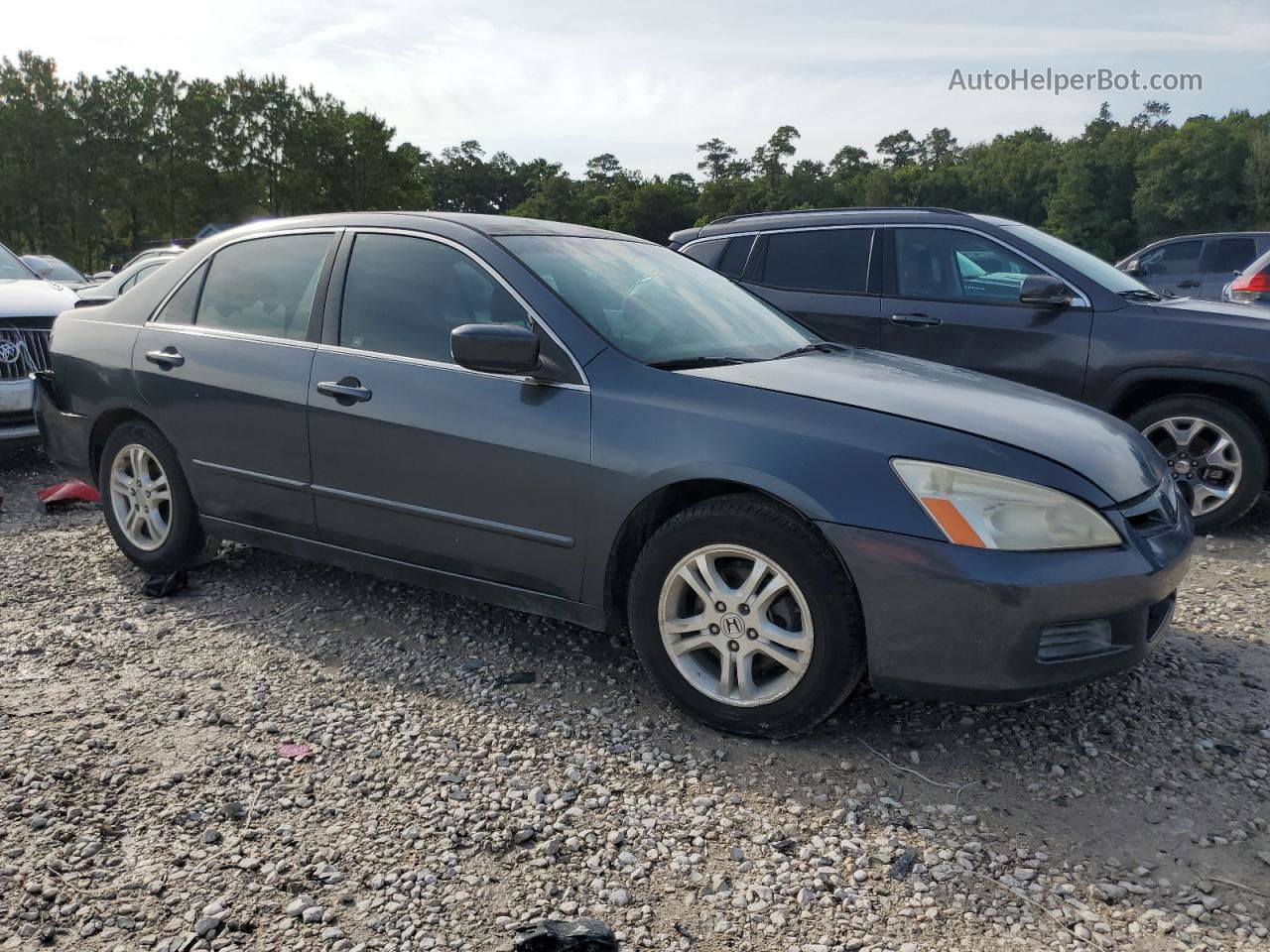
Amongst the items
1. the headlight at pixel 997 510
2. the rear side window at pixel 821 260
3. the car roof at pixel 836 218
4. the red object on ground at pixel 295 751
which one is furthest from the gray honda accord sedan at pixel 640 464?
the car roof at pixel 836 218

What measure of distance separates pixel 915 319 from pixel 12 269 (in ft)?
24.2

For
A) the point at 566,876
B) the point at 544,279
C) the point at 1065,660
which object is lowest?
the point at 566,876

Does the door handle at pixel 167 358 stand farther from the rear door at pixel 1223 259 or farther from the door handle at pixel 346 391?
the rear door at pixel 1223 259

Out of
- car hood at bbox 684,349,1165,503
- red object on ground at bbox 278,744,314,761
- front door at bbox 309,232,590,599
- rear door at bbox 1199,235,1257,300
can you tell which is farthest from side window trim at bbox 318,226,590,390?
rear door at bbox 1199,235,1257,300

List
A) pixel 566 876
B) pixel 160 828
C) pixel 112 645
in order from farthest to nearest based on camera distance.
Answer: pixel 112 645 → pixel 160 828 → pixel 566 876

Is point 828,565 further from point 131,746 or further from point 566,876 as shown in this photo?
point 131,746

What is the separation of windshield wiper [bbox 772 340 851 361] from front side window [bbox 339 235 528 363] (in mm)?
1036

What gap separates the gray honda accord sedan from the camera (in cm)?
288

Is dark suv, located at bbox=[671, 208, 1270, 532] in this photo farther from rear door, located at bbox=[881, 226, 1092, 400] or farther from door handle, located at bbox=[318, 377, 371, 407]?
door handle, located at bbox=[318, 377, 371, 407]

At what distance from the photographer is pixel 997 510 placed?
2.86 m

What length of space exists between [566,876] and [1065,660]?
1.52m

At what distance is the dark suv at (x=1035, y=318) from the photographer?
5512mm

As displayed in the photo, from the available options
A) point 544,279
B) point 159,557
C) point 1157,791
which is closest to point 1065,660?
point 1157,791

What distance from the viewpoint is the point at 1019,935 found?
2.32m
